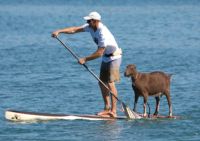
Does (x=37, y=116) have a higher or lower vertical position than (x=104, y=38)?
lower

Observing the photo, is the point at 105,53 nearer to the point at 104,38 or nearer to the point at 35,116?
the point at 104,38

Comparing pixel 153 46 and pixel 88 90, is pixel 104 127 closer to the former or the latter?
pixel 88 90

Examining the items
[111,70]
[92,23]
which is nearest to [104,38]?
[92,23]

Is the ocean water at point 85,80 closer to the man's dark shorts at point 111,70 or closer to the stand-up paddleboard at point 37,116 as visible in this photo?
the stand-up paddleboard at point 37,116

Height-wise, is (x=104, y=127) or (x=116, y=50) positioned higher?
(x=116, y=50)

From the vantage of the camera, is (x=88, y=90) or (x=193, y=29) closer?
(x=88, y=90)

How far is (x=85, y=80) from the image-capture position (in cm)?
2417

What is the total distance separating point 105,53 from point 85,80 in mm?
6137

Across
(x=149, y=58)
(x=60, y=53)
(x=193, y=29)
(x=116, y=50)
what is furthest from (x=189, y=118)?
(x=193, y=29)

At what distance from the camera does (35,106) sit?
19.8 m

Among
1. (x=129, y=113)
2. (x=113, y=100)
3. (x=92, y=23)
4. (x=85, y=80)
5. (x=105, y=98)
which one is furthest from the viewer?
(x=85, y=80)

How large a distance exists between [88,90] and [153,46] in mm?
12336

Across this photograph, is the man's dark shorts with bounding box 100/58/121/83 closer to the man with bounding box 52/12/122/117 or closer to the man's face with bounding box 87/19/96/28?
the man with bounding box 52/12/122/117

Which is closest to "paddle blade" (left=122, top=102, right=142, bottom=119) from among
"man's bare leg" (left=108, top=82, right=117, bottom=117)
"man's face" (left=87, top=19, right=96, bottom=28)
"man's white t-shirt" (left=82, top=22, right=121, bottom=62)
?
"man's bare leg" (left=108, top=82, right=117, bottom=117)
